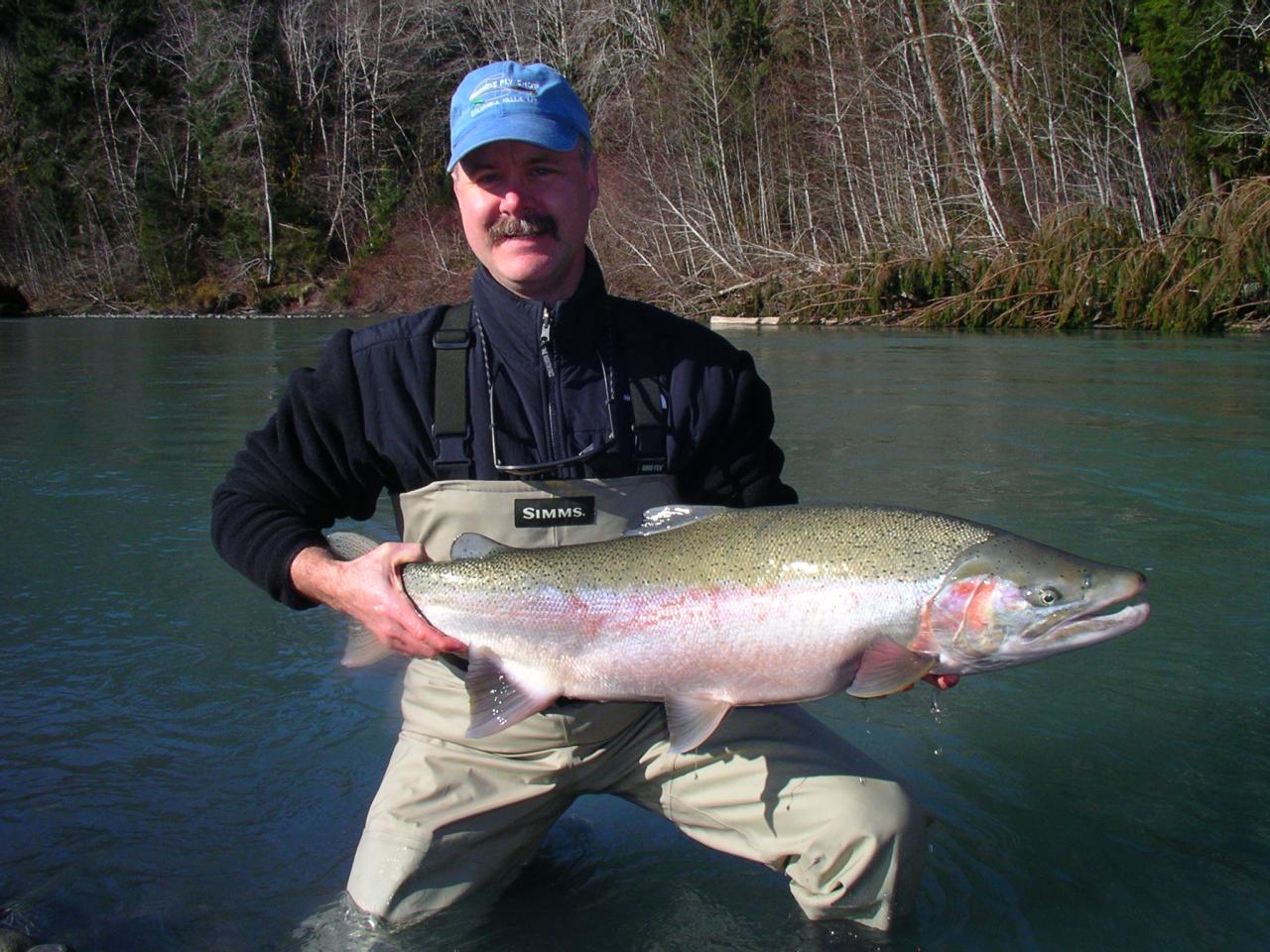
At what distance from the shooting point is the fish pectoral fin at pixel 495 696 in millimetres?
2430

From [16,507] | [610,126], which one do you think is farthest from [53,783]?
[610,126]

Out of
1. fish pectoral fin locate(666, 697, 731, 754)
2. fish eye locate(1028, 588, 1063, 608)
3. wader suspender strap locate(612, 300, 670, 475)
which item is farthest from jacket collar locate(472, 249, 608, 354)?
fish eye locate(1028, 588, 1063, 608)

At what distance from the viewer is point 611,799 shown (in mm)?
3225

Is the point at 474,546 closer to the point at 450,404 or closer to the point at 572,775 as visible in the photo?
the point at 450,404

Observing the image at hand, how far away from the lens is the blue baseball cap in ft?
8.61

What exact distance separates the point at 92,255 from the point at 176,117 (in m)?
6.88

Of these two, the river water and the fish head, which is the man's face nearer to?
the fish head

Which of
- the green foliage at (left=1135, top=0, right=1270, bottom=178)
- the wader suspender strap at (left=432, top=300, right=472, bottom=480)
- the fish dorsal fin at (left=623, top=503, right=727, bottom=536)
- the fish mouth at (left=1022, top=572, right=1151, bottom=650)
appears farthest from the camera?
the green foliage at (left=1135, top=0, right=1270, bottom=178)

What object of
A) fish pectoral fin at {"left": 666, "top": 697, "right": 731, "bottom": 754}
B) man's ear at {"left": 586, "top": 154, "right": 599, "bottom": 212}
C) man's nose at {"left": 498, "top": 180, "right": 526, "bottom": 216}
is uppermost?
man's ear at {"left": 586, "top": 154, "right": 599, "bottom": 212}

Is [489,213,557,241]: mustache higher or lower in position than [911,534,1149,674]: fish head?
higher

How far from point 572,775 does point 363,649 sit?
59cm

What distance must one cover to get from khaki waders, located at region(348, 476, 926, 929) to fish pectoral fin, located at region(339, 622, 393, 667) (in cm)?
22

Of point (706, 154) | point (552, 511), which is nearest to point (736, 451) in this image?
point (552, 511)

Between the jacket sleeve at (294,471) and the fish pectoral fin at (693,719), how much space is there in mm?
964
